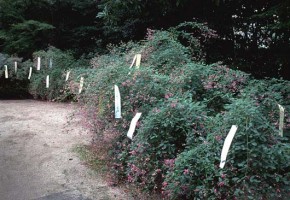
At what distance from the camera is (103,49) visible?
10.2 m

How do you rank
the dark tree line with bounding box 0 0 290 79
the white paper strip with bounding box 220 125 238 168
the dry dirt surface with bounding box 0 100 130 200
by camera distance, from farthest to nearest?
the dark tree line with bounding box 0 0 290 79 < the dry dirt surface with bounding box 0 100 130 200 < the white paper strip with bounding box 220 125 238 168

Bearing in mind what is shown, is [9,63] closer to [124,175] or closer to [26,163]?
[26,163]

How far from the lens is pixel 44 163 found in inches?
172

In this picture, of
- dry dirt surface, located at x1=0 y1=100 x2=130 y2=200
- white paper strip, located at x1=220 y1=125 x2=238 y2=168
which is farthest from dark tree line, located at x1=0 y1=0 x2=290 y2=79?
dry dirt surface, located at x1=0 y1=100 x2=130 y2=200

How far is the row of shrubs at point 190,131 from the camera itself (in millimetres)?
2555

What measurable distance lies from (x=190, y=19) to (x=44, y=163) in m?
4.63

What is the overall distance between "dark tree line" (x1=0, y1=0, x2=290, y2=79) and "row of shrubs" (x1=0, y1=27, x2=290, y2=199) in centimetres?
150

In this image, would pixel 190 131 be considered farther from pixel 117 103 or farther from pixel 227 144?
pixel 117 103

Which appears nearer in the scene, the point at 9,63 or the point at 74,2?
the point at 9,63

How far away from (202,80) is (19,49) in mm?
9103

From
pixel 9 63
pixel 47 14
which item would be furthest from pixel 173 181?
pixel 47 14

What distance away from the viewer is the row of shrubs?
2.55m

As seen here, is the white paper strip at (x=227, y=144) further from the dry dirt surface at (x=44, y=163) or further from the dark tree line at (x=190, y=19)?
the dark tree line at (x=190, y=19)

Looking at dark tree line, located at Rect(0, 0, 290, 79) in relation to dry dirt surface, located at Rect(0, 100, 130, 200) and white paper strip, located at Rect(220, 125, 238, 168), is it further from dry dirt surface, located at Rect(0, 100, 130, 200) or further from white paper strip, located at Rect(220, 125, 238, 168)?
dry dirt surface, located at Rect(0, 100, 130, 200)
